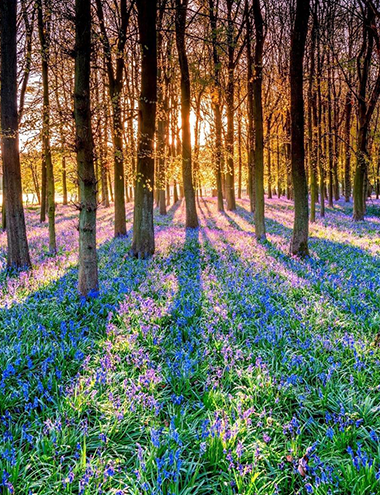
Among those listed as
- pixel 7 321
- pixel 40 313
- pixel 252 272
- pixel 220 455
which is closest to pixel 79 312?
pixel 40 313

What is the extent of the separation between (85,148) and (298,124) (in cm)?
744

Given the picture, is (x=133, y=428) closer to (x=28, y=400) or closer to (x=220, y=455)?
(x=220, y=455)

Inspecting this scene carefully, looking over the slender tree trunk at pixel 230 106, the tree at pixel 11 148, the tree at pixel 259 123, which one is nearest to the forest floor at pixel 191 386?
the tree at pixel 11 148

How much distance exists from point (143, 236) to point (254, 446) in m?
8.35

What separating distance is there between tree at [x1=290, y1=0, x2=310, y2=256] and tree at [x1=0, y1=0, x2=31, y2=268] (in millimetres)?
8573

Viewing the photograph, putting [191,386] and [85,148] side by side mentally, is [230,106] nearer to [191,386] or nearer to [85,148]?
[85,148]

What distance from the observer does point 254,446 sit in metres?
2.66

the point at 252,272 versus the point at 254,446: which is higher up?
the point at 252,272

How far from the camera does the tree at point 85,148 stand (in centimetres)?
596

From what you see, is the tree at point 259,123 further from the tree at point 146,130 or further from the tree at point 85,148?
the tree at point 85,148

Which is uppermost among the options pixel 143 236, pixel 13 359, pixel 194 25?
pixel 194 25

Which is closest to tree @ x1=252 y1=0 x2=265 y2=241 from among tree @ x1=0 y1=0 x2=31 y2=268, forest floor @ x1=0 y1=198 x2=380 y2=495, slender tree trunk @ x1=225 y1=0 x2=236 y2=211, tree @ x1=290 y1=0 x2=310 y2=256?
slender tree trunk @ x1=225 y1=0 x2=236 y2=211

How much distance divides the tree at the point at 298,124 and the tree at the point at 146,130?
4.70 metres

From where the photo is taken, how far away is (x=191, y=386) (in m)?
3.81
